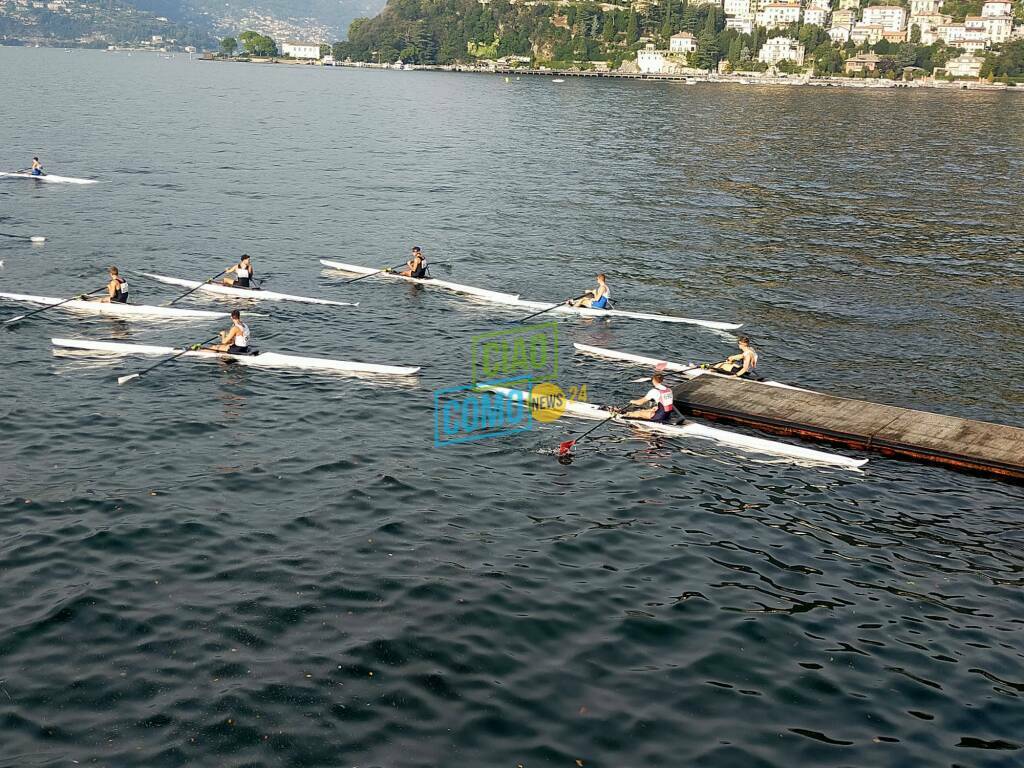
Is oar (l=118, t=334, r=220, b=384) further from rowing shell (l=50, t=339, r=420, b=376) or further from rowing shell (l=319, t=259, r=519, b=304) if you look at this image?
rowing shell (l=319, t=259, r=519, b=304)

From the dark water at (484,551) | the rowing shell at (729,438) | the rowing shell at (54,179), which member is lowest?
the dark water at (484,551)

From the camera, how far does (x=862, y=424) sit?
28.3 meters

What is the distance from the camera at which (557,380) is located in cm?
3322

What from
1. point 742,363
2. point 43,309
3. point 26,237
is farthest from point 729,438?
point 26,237

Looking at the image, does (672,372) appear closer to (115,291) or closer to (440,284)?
(440,284)

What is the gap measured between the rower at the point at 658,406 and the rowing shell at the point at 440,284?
48.2 feet

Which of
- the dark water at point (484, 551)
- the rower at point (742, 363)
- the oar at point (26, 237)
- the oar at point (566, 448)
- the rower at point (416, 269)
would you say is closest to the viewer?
the dark water at point (484, 551)

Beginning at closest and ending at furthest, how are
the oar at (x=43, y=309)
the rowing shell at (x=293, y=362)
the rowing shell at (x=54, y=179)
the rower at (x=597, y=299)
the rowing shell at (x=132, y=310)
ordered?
the rowing shell at (x=293, y=362) → the oar at (x=43, y=309) → the rowing shell at (x=132, y=310) → the rower at (x=597, y=299) → the rowing shell at (x=54, y=179)

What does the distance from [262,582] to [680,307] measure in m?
28.2

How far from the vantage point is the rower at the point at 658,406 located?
28.8 meters

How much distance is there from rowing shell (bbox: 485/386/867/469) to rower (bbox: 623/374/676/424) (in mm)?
160

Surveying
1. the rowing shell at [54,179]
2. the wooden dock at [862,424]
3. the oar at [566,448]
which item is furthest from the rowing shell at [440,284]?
the rowing shell at [54,179]

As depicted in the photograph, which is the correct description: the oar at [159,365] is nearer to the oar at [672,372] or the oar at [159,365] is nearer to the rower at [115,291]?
the rower at [115,291]

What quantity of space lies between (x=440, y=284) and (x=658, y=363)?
14625mm
